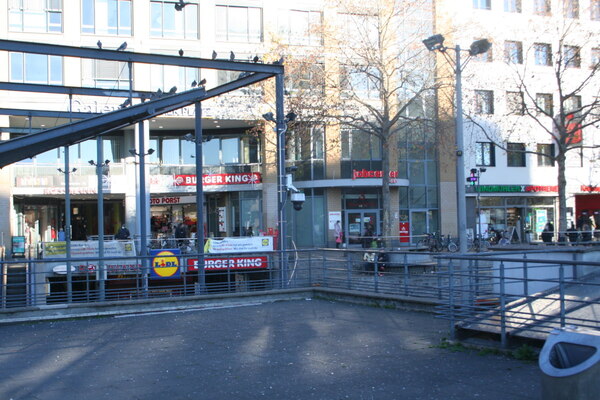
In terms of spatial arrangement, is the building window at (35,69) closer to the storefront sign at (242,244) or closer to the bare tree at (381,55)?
the bare tree at (381,55)

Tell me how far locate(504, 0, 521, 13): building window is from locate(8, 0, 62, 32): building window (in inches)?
1093

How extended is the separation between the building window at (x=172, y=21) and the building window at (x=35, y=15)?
5.06 meters

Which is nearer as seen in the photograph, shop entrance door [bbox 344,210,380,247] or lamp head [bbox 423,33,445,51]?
lamp head [bbox 423,33,445,51]

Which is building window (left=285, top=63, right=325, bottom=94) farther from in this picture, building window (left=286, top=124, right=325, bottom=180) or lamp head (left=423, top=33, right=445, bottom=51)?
lamp head (left=423, top=33, right=445, bottom=51)

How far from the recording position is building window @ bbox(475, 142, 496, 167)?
40656mm

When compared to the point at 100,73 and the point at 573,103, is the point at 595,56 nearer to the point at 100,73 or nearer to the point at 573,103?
the point at 573,103

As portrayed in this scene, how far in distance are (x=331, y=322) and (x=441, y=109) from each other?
22.5 meters

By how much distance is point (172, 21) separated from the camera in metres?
35.8

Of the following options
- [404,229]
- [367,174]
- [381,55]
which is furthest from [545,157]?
[381,55]

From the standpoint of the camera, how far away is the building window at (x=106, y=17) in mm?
34594

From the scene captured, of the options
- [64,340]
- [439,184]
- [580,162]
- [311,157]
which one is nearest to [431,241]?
[439,184]

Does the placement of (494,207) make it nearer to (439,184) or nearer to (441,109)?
(439,184)

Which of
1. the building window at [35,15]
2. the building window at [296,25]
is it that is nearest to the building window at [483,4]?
the building window at [296,25]

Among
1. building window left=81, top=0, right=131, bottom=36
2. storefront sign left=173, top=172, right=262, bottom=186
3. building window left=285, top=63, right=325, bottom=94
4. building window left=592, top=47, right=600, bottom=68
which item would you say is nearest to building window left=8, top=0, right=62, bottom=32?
building window left=81, top=0, right=131, bottom=36
